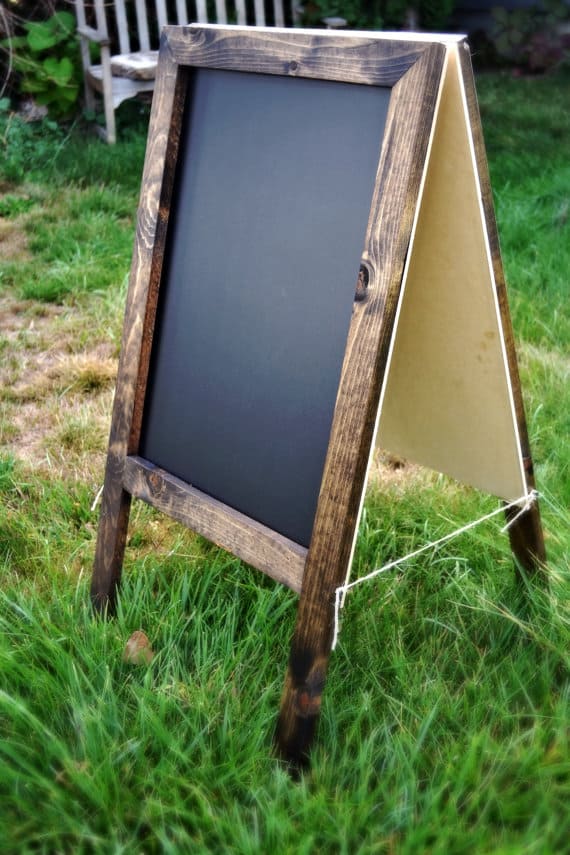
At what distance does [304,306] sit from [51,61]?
5.07 meters

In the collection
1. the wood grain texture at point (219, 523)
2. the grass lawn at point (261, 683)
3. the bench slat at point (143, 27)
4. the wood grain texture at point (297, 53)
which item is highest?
the wood grain texture at point (297, 53)

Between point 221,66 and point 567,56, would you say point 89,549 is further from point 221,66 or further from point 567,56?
point 567,56

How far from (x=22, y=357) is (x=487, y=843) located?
2525 millimetres

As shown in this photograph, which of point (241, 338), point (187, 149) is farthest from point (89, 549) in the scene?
point (187, 149)

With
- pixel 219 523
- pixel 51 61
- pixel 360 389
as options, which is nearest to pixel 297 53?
pixel 360 389

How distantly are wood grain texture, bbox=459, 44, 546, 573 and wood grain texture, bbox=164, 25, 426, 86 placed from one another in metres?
0.12

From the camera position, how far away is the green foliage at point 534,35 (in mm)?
9133

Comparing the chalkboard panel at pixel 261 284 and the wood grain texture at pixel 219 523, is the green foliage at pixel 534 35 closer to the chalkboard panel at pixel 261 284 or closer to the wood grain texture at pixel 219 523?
the chalkboard panel at pixel 261 284

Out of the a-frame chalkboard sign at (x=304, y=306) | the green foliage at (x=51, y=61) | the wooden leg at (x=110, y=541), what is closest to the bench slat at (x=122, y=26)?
the green foliage at (x=51, y=61)

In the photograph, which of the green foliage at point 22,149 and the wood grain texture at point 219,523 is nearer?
the wood grain texture at point 219,523

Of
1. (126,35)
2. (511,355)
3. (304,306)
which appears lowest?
(511,355)

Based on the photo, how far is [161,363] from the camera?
177 cm

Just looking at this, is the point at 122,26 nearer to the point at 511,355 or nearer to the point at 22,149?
the point at 22,149

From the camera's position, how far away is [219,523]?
1629 mm
